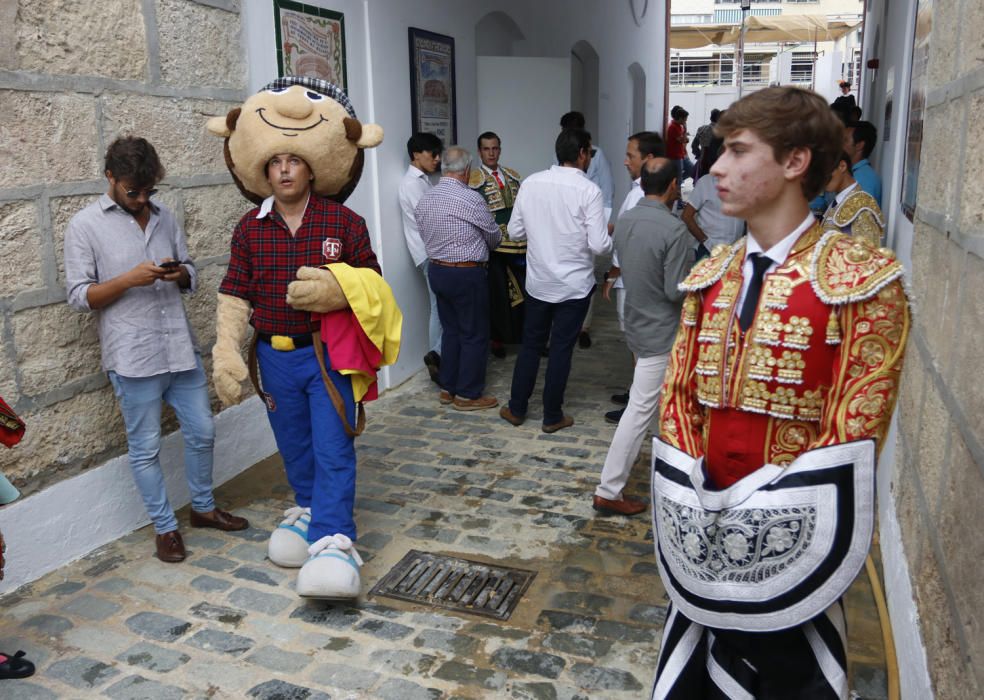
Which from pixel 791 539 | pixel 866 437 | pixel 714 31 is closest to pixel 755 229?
pixel 866 437

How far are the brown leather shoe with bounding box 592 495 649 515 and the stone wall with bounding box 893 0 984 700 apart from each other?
4.89 ft

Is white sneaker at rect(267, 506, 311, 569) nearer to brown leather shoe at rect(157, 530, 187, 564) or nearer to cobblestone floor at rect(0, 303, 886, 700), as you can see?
cobblestone floor at rect(0, 303, 886, 700)

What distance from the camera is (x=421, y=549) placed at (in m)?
4.17

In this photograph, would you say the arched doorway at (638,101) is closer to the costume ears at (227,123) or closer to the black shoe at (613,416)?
the black shoe at (613,416)

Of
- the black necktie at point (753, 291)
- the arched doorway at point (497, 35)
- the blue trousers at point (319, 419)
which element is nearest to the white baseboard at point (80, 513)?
the blue trousers at point (319, 419)

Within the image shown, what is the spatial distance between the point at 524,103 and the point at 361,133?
520cm

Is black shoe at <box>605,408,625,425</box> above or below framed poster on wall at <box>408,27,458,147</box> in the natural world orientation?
below

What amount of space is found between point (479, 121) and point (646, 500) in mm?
5088

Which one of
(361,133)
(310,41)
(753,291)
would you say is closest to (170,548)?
(361,133)

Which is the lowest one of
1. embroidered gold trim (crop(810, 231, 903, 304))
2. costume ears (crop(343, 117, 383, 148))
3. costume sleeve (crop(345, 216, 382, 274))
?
costume sleeve (crop(345, 216, 382, 274))

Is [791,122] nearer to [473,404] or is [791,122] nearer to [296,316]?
[296,316]

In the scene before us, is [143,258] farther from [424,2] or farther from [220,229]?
[424,2]

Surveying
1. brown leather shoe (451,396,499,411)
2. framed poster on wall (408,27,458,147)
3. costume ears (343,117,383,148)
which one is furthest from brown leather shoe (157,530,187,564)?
framed poster on wall (408,27,458,147)

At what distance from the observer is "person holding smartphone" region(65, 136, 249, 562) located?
3699mm
